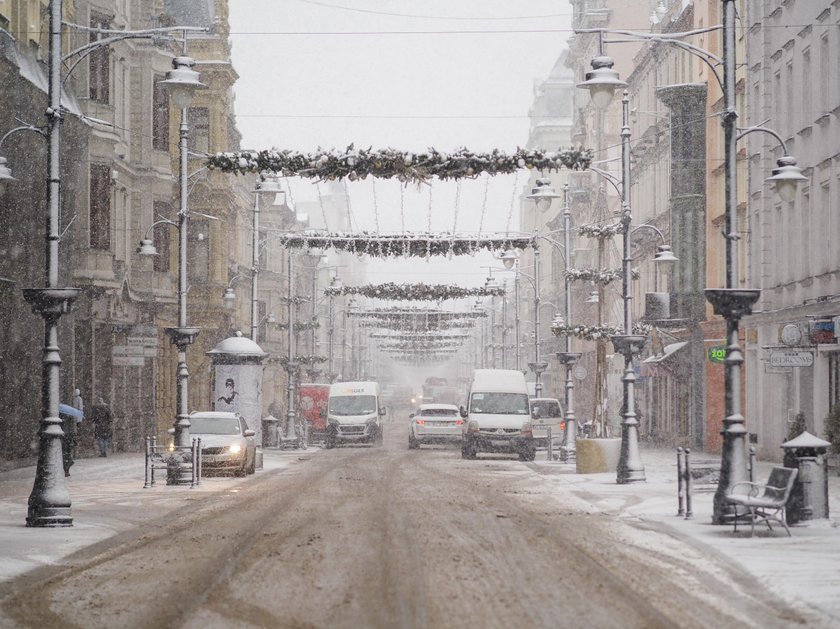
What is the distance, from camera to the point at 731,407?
21453 millimetres

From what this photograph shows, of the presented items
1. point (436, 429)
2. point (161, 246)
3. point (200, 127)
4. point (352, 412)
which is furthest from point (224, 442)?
point (200, 127)

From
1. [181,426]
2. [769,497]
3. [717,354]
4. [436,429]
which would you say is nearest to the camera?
[769,497]

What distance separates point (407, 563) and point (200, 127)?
5307 cm

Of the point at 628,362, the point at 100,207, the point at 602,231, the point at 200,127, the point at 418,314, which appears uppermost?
the point at 200,127

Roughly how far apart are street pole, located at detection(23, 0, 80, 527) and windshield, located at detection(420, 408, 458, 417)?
35180 millimetres

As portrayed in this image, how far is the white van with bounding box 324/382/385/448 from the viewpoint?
59.5 m

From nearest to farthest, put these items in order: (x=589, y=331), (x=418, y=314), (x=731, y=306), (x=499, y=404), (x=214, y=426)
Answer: (x=731, y=306) < (x=214, y=426) < (x=589, y=331) < (x=499, y=404) < (x=418, y=314)

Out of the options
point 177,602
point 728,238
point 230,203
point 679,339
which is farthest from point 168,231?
point 177,602

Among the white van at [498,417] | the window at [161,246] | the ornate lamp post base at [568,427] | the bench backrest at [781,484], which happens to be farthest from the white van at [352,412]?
the bench backrest at [781,484]

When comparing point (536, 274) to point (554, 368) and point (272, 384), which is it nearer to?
point (272, 384)

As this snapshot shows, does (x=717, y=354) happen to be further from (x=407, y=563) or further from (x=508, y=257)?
(x=407, y=563)

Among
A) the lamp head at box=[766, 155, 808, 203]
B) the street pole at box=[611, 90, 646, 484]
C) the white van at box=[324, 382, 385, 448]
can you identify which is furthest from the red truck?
the lamp head at box=[766, 155, 808, 203]

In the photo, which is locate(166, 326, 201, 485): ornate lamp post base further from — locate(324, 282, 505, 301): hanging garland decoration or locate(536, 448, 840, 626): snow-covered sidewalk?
locate(324, 282, 505, 301): hanging garland decoration

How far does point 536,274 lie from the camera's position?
61.9m
